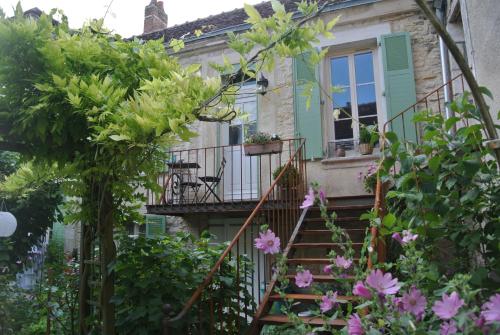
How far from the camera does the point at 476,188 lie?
1977 millimetres

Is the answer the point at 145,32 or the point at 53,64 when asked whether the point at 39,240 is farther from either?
the point at 145,32

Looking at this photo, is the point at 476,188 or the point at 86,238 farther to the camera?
the point at 86,238

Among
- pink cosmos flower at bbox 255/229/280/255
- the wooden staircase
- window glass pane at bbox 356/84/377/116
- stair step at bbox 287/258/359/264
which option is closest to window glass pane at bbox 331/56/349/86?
window glass pane at bbox 356/84/377/116

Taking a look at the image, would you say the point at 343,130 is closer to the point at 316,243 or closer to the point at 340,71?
the point at 340,71

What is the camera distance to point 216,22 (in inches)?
342

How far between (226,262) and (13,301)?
9.04 feet

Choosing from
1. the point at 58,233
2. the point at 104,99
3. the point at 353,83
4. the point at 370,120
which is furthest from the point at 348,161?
the point at 58,233

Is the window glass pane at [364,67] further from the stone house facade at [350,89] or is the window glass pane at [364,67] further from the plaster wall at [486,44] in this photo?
the plaster wall at [486,44]

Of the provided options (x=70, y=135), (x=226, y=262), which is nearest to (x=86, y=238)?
(x=70, y=135)

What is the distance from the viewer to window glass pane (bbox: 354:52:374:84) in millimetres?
6832

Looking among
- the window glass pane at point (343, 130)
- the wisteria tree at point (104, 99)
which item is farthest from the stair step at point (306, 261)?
the window glass pane at point (343, 130)

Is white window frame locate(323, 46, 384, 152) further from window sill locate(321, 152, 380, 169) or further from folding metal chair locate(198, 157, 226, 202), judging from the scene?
folding metal chair locate(198, 157, 226, 202)

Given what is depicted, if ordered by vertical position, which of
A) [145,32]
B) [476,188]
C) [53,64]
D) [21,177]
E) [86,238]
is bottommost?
[86,238]

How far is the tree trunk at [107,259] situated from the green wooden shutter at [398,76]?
15.3ft
